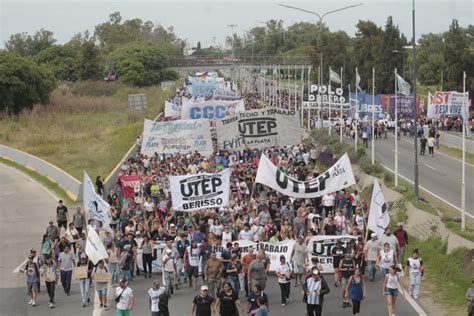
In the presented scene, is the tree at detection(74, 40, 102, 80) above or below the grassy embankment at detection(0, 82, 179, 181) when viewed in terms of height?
above

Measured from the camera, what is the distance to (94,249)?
17547mm

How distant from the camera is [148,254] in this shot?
19.7 metres

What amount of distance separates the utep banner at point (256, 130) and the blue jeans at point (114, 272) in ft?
42.8

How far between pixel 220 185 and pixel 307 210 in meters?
2.56

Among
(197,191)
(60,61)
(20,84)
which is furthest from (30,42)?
(197,191)

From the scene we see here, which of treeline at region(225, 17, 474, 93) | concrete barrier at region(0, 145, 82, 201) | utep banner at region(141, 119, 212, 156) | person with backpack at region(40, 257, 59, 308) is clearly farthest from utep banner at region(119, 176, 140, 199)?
treeline at region(225, 17, 474, 93)

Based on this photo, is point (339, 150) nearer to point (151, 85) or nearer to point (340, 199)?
point (340, 199)

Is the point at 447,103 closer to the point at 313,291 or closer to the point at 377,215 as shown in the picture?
the point at 377,215

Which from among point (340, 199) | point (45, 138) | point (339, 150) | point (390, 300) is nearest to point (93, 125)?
point (45, 138)

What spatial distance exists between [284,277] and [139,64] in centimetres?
11482

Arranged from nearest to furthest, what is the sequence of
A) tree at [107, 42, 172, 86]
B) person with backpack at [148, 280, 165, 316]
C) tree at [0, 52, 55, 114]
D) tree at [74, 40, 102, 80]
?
person with backpack at [148, 280, 165, 316], tree at [0, 52, 55, 114], tree at [74, 40, 102, 80], tree at [107, 42, 172, 86]

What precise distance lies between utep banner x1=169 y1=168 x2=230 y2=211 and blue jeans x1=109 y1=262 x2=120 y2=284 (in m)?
3.07

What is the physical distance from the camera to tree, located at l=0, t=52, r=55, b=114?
77562 millimetres

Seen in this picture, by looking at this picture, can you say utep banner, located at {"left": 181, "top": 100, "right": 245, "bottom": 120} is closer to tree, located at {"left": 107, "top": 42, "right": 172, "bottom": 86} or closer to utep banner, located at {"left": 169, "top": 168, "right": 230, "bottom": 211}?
utep banner, located at {"left": 169, "top": 168, "right": 230, "bottom": 211}
